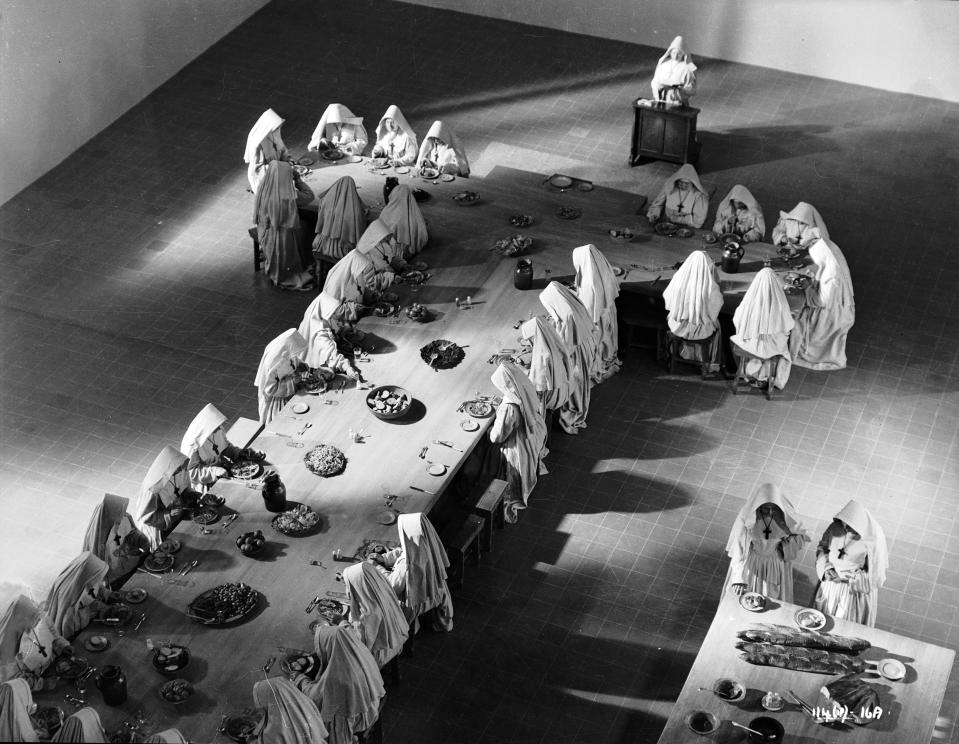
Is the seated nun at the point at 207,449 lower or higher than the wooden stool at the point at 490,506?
higher

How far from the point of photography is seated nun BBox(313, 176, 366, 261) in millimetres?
19766

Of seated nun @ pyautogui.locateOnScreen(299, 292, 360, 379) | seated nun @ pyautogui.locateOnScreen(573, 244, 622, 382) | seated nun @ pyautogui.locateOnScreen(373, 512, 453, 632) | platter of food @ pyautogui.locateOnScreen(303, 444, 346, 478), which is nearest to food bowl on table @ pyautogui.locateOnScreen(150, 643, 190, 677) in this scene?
seated nun @ pyautogui.locateOnScreen(373, 512, 453, 632)

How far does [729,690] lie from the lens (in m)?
13.5

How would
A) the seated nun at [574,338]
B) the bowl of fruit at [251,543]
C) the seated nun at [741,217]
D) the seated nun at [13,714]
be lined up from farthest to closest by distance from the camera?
the seated nun at [741,217]
the seated nun at [574,338]
the bowl of fruit at [251,543]
the seated nun at [13,714]

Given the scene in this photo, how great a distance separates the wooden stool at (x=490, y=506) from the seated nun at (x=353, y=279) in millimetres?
3093

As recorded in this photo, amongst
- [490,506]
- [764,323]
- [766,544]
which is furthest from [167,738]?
[764,323]

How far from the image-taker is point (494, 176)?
2125 centimetres

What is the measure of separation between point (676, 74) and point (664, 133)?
1128mm

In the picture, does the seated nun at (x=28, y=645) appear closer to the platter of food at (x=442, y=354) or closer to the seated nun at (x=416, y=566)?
the seated nun at (x=416, y=566)

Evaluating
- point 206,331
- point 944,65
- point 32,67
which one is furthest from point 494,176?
point 944,65

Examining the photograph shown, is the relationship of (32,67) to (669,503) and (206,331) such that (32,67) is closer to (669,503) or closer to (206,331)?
(206,331)

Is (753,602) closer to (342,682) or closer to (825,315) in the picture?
(342,682)

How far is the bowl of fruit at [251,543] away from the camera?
14.6 metres

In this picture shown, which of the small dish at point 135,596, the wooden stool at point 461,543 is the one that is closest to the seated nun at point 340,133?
the wooden stool at point 461,543
